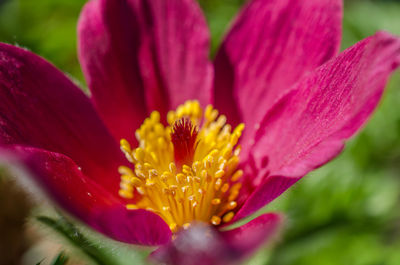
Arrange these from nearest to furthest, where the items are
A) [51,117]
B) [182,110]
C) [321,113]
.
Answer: [321,113] → [51,117] → [182,110]

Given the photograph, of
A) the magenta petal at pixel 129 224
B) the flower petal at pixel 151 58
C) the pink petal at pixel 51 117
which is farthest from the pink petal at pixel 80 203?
the flower petal at pixel 151 58

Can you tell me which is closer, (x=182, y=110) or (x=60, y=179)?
(x=60, y=179)

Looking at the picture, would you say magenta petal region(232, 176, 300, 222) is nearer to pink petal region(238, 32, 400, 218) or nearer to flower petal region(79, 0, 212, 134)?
pink petal region(238, 32, 400, 218)

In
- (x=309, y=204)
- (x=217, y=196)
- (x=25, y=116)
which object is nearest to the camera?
(x=25, y=116)

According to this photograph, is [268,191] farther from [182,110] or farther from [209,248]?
[182,110]

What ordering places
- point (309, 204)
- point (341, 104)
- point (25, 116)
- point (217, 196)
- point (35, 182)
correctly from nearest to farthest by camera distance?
point (35, 182), point (341, 104), point (25, 116), point (217, 196), point (309, 204)

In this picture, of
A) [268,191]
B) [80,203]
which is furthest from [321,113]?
[80,203]

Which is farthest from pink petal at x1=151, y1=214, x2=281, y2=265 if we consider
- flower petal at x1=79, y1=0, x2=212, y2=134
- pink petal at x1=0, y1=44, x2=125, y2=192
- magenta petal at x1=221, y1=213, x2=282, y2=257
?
flower petal at x1=79, y1=0, x2=212, y2=134

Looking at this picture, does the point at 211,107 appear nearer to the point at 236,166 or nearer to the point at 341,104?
the point at 236,166

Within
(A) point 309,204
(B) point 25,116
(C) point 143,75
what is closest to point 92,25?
(C) point 143,75
